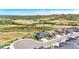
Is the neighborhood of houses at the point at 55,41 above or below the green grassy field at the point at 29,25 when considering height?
below

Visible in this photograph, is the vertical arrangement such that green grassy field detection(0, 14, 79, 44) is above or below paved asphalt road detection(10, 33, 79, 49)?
above

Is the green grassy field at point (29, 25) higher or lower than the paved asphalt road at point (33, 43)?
higher

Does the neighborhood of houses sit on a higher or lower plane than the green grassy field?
lower

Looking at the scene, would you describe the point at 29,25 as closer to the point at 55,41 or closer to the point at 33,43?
the point at 33,43

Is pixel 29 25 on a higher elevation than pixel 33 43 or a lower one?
higher

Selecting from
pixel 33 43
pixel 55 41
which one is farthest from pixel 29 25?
pixel 55 41
